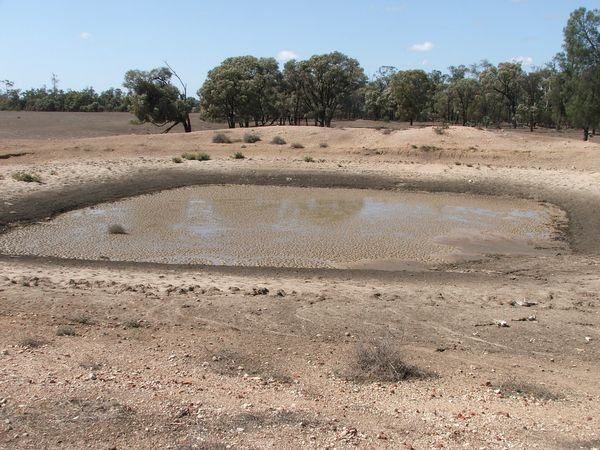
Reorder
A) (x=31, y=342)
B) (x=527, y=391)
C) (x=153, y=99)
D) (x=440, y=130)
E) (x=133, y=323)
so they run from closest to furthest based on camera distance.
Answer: (x=527, y=391)
(x=31, y=342)
(x=133, y=323)
(x=440, y=130)
(x=153, y=99)

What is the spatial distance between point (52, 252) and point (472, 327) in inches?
425

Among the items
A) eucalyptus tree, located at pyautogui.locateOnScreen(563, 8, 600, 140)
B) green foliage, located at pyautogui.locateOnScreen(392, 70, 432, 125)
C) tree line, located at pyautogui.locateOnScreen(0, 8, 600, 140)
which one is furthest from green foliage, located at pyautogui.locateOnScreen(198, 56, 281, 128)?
eucalyptus tree, located at pyautogui.locateOnScreen(563, 8, 600, 140)

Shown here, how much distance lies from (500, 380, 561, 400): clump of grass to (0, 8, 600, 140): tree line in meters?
41.8

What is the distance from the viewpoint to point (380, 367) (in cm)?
725

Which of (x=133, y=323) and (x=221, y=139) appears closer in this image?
(x=133, y=323)

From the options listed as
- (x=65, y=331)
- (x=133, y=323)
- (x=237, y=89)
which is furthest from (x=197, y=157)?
(x=65, y=331)

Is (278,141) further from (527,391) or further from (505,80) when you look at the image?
(505,80)

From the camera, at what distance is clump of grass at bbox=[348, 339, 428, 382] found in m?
7.14

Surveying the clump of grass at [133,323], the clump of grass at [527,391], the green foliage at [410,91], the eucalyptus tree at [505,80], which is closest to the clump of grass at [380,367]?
the clump of grass at [527,391]

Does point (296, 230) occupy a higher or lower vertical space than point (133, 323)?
lower

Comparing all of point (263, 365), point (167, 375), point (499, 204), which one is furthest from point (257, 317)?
point (499, 204)

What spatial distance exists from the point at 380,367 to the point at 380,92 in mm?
86445

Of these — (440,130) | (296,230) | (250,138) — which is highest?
(440,130)

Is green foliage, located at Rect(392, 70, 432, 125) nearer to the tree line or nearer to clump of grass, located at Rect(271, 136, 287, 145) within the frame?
the tree line
